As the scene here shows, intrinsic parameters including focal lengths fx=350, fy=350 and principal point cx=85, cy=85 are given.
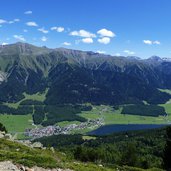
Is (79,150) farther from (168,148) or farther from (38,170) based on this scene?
(38,170)

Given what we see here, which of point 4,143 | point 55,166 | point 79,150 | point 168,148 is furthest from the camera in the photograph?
point 79,150

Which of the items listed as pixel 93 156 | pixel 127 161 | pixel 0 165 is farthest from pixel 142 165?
pixel 0 165

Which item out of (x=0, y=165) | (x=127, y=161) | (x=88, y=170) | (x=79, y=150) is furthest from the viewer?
(x=127, y=161)

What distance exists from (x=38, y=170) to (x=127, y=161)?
84.6 metres

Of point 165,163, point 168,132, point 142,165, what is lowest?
point 142,165

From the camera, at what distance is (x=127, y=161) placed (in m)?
115

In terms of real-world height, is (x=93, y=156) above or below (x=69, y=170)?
below

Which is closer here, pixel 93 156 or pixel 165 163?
pixel 165 163

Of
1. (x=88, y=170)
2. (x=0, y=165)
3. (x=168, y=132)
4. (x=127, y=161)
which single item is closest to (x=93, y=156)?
(x=127, y=161)

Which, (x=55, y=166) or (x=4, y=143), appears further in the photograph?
(x=4, y=143)

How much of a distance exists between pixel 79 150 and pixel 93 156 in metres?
4.74

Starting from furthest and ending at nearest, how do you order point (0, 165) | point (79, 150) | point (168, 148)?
point (79, 150) → point (168, 148) → point (0, 165)

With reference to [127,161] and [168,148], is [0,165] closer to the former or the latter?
[168,148]

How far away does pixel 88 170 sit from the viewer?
38938mm
